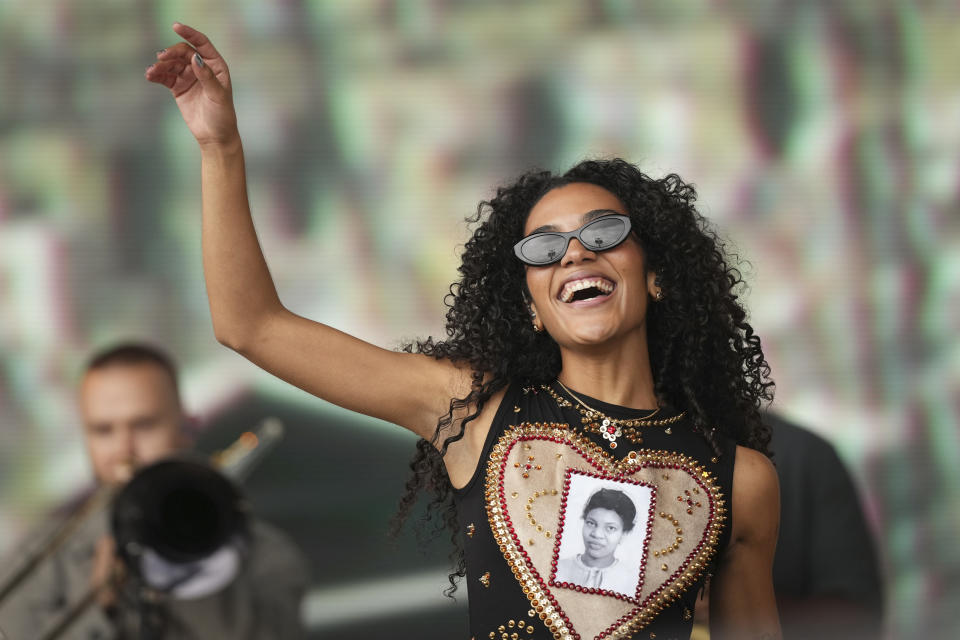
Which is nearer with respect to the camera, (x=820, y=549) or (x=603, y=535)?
(x=603, y=535)

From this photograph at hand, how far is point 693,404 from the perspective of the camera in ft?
7.41

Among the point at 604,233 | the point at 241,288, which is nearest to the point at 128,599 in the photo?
the point at 241,288

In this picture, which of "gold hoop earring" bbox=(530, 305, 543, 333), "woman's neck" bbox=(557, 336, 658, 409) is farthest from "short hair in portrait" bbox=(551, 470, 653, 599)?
"gold hoop earring" bbox=(530, 305, 543, 333)

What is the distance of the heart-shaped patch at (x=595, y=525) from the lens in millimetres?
2010

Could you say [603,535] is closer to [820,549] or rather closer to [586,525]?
[586,525]

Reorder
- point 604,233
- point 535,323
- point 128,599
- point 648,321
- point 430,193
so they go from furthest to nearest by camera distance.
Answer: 1. point 430,193
2. point 648,321
3. point 535,323
4. point 604,233
5. point 128,599

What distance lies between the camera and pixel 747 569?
2178 millimetres

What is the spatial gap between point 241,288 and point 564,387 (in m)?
0.74

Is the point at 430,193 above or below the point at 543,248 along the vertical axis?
above

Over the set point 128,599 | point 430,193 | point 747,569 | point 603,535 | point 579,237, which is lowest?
point 747,569

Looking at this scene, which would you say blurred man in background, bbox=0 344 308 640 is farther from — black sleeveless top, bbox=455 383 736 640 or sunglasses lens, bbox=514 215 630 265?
sunglasses lens, bbox=514 215 630 265

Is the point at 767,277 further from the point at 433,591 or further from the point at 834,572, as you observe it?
the point at 433,591

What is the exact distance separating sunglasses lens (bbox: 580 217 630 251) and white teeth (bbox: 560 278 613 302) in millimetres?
69

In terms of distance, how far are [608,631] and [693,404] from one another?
0.55m
